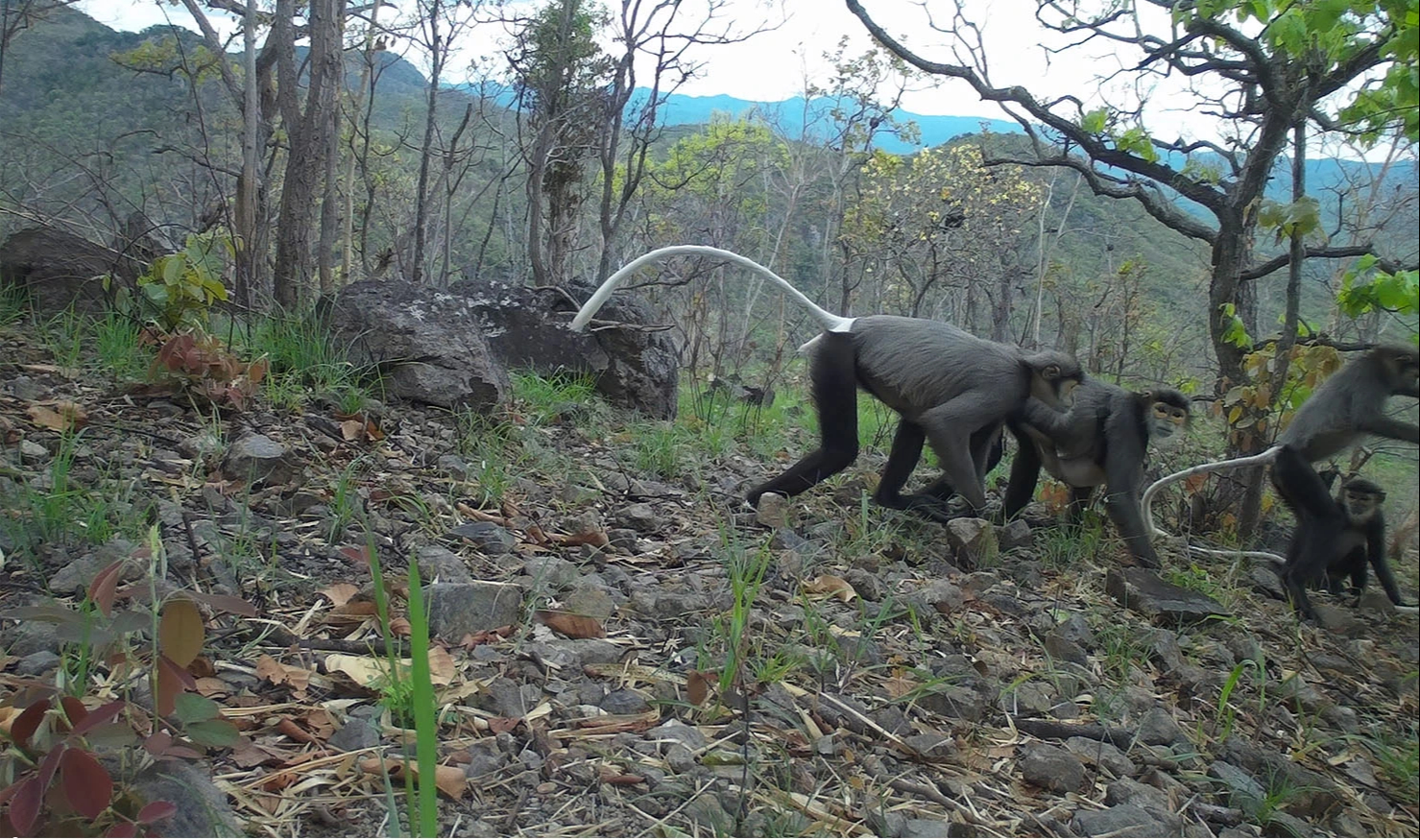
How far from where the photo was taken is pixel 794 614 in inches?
111

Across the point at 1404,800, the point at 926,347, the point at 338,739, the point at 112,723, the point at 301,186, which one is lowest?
the point at 338,739

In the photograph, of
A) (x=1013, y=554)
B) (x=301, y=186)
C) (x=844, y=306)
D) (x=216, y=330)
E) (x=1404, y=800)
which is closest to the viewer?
(x=1404, y=800)

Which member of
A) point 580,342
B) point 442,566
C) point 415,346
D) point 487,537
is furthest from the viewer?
point 580,342

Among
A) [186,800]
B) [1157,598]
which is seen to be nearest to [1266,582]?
[1157,598]

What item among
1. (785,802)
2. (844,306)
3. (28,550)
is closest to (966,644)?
(785,802)

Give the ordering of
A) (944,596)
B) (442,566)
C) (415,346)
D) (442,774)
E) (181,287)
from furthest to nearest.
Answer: (415,346), (181,287), (944,596), (442,566), (442,774)

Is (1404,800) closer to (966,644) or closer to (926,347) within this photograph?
(966,644)

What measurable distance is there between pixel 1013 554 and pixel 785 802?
2546 millimetres

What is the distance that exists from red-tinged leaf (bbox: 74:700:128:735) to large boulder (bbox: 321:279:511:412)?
3.03 meters

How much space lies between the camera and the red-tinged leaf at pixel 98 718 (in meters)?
1.50

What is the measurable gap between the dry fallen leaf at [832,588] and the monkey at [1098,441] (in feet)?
6.27

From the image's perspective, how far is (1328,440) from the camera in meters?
2.16

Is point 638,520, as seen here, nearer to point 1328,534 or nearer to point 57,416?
point 57,416

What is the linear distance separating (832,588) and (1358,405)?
1.71 m
